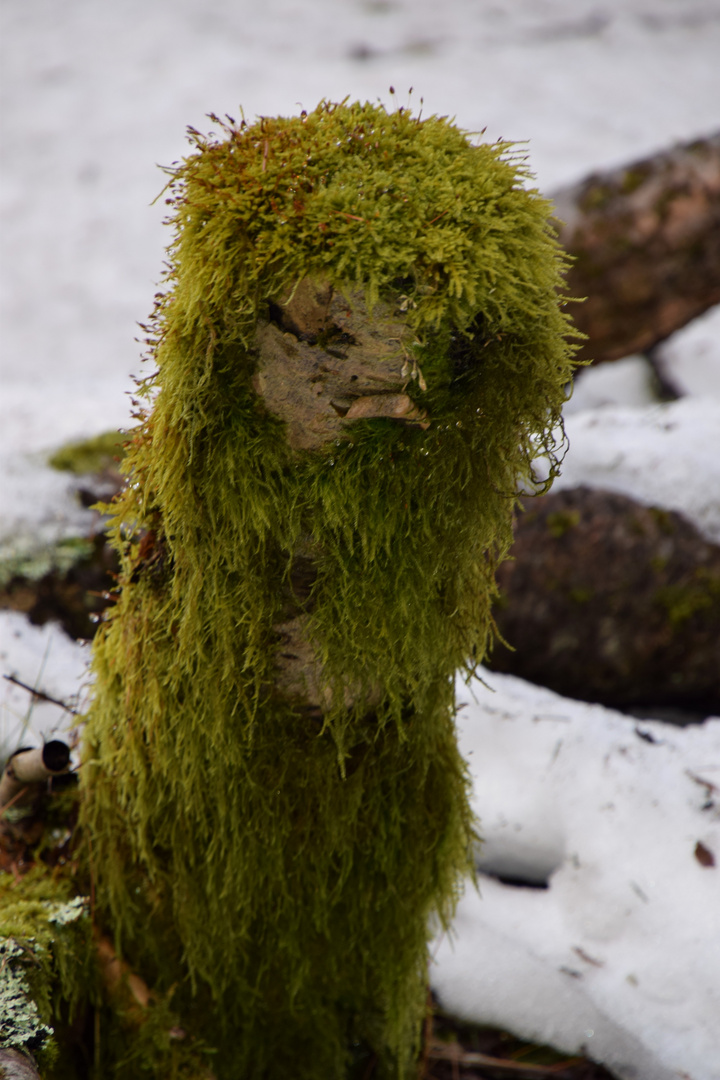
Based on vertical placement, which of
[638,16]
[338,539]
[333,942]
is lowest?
[333,942]

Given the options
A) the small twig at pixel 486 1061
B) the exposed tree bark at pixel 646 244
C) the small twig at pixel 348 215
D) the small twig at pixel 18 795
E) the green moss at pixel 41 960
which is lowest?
the small twig at pixel 486 1061

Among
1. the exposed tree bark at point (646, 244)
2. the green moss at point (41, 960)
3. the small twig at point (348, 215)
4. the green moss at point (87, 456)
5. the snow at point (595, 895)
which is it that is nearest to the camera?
the small twig at point (348, 215)

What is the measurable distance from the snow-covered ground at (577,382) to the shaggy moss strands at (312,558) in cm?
35

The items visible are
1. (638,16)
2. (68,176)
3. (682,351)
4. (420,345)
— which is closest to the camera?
(420,345)

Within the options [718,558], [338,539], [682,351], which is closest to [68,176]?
[682,351]

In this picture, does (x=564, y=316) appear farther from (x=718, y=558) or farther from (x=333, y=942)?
(x=718, y=558)

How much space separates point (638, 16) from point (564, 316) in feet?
22.7

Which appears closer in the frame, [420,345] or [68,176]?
[420,345]

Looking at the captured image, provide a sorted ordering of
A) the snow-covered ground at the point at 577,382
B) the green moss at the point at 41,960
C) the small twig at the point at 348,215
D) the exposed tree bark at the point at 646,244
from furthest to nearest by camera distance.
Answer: the exposed tree bark at the point at 646,244
the snow-covered ground at the point at 577,382
the green moss at the point at 41,960
the small twig at the point at 348,215

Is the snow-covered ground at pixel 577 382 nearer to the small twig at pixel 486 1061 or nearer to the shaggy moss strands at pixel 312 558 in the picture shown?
the small twig at pixel 486 1061

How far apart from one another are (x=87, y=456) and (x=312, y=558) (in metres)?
1.76

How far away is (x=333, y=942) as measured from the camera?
4.29ft

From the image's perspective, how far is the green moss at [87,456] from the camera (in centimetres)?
247

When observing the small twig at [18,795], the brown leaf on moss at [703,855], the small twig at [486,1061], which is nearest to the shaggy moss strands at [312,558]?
the small twig at [18,795]
